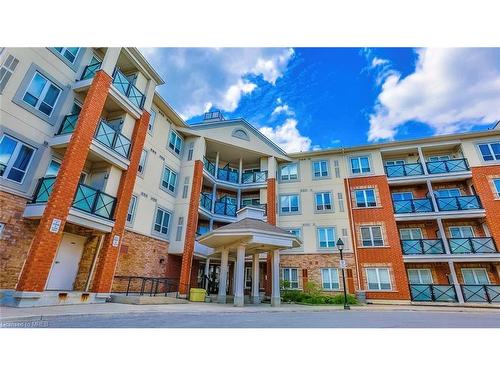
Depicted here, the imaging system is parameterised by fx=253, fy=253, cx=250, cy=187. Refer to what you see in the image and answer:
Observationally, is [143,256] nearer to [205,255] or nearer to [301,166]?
[205,255]

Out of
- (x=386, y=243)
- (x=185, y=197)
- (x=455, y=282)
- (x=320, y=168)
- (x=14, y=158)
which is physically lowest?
(x=455, y=282)

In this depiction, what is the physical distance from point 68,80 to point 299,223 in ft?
51.0

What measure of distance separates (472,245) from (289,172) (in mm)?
12393

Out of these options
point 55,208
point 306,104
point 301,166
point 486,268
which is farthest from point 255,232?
point 486,268

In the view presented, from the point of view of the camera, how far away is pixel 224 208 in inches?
743

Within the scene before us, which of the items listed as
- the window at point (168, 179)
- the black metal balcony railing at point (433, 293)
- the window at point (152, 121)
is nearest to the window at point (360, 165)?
the black metal balcony railing at point (433, 293)

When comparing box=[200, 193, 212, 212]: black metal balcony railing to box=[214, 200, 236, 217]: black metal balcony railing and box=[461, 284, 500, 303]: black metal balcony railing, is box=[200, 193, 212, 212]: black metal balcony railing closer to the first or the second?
box=[214, 200, 236, 217]: black metal balcony railing

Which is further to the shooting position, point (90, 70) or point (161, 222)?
point (161, 222)

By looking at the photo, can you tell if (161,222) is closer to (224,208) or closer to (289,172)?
(224,208)

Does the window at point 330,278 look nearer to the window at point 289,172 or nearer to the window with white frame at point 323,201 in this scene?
the window with white frame at point 323,201

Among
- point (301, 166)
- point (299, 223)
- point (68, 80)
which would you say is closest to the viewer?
point (68, 80)

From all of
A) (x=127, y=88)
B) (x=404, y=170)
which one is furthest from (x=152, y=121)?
(x=404, y=170)

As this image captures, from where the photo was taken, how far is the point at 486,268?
1518 centimetres

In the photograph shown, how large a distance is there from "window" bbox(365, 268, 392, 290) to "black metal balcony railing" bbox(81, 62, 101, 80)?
18.3 m
